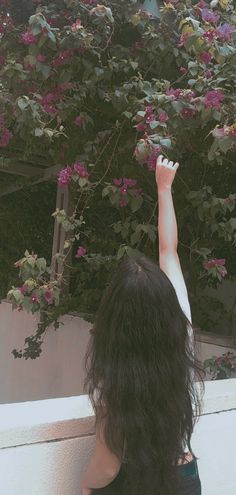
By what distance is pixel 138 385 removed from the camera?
1.19 meters

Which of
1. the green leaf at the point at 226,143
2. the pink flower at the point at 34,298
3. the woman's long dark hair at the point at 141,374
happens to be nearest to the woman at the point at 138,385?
the woman's long dark hair at the point at 141,374

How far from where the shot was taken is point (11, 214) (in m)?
6.18

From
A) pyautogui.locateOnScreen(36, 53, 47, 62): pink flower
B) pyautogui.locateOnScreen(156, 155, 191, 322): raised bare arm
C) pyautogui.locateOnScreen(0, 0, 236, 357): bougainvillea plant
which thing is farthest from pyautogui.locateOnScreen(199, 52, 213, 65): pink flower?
pyautogui.locateOnScreen(156, 155, 191, 322): raised bare arm

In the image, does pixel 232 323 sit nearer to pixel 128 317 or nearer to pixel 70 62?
pixel 70 62

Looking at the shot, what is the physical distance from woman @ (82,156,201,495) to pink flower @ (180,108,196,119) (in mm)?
1195

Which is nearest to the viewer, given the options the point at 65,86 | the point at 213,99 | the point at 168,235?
Answer: the point at 168,235

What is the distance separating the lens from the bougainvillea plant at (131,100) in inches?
89.5

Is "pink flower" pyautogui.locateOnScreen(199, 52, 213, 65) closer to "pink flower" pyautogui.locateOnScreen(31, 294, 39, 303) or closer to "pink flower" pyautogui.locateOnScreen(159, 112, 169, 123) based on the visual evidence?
"pink flower" pyautogui.locateOnScreen(159, 112, 169, 123)

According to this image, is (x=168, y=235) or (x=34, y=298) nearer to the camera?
(x=168, y=235)

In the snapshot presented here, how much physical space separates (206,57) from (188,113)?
259 mm

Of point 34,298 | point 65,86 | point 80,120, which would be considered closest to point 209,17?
point 65,86

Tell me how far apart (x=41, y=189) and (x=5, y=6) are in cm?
306

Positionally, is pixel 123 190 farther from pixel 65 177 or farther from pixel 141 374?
pixel 141 374

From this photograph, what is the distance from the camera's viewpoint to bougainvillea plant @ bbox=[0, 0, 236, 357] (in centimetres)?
227
